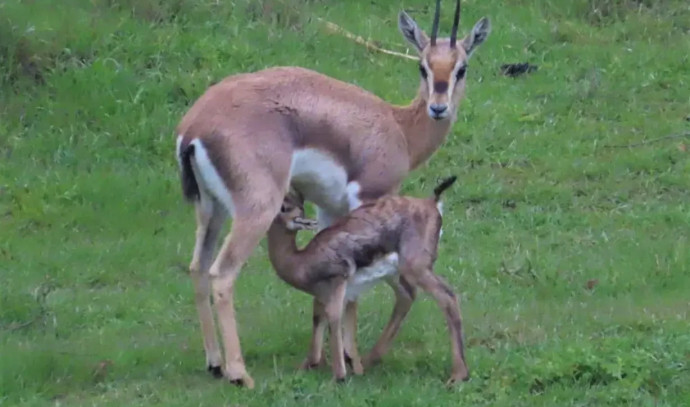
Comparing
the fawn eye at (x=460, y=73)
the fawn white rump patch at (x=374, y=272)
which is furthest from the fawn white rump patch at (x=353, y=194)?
the fawn eye at (x=460, y=73)

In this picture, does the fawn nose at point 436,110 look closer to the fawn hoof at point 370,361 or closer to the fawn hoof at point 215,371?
the fawn hoof at point 370,361

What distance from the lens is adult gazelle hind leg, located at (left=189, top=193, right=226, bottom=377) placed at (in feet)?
25.5

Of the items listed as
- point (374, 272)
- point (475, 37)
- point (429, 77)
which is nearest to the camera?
point (374, 272)

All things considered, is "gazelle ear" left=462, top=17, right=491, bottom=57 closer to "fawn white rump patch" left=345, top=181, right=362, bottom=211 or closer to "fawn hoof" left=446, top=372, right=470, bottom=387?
"fawn white rump patch" left=345, top=181, right=362, bottom=211

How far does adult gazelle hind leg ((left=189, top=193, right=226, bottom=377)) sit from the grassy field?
142 mm

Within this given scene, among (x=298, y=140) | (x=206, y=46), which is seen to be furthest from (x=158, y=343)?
(x=206, y=46)

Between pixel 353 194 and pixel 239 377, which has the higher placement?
pixel 353 194

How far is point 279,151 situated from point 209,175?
1.30ft

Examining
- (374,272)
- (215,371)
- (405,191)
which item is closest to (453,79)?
(374,272)

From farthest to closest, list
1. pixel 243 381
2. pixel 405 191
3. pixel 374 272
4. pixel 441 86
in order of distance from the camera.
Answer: pixel 405 191 → pixel 441 86 → pixel 374 272 → pixel 243 381

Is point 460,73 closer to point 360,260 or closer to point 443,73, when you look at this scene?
point 443,73

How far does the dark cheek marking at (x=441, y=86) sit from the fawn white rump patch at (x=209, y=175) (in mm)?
1618

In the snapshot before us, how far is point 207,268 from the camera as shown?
7.94 m

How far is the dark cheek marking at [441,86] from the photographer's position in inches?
333
